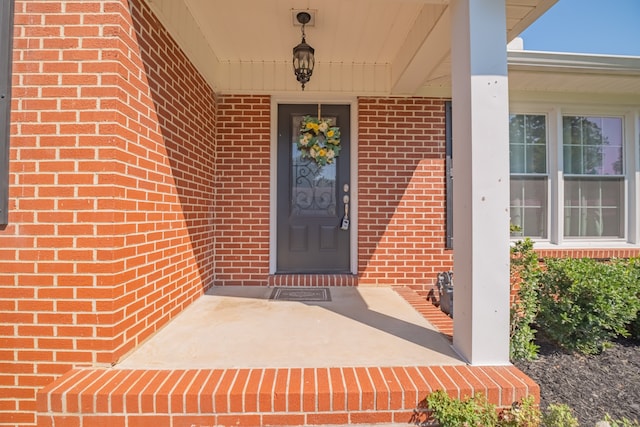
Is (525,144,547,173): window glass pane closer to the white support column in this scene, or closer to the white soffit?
the white soffit

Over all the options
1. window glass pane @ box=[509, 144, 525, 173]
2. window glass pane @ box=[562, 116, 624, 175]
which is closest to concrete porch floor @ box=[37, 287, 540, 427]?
window glass pane @ box=[509, 144, 525, 173]

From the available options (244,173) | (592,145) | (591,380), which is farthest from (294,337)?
(592,145)

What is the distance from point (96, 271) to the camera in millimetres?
1857

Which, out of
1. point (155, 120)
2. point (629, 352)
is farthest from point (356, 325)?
point (629, 352)

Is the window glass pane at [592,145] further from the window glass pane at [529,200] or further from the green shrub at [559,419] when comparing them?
the green shrub at [559,419]

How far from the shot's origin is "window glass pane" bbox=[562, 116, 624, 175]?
14.1 feet

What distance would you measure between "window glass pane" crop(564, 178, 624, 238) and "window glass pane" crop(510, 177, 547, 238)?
1.01 feet

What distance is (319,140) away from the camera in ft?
13.0

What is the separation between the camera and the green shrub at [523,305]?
2994mm

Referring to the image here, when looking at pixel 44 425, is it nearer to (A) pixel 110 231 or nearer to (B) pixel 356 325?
(A) pixel 110 231

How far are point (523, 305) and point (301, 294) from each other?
2.09 meters

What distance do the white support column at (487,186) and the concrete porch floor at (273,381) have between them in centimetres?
18

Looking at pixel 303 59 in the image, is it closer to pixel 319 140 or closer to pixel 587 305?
pixel 319 140

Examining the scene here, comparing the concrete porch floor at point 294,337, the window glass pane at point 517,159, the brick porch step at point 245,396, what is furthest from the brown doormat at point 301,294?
the window glass pane at point 517,159
